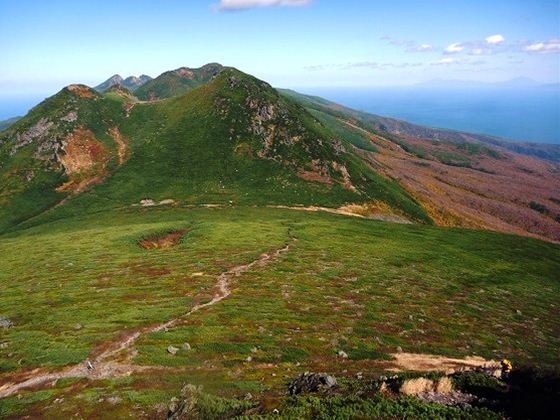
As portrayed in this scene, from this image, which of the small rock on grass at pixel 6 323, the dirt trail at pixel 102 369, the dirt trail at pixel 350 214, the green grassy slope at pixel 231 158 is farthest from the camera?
the green grassy slope at pixel 231 158

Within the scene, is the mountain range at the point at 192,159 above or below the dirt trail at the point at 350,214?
above

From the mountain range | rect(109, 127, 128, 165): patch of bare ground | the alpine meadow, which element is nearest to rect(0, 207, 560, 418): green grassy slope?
the alpine meadow

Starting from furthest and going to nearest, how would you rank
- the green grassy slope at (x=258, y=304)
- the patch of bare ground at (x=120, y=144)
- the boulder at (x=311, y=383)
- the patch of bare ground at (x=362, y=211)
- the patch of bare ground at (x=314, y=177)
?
the patch of bare ground at (x=120, y=144)
the patch of bare ground at (x=314, y=177)
the patch of bare ground at (x=362, y=211)
the green grassy slope at (x=258, y=304)
the boulder at (x=311, y=383)

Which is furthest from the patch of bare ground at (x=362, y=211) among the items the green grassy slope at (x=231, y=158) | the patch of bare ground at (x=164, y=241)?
the patch of bare ground at (x=164, y=241)

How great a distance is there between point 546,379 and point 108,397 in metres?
25.9

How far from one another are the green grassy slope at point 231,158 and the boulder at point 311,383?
240 feet

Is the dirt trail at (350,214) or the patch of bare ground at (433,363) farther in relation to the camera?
the dirt trail at (350,214)

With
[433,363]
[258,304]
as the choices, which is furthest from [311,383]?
[258,304]

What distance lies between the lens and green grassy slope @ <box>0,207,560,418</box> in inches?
1075

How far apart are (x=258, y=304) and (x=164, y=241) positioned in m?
34.1

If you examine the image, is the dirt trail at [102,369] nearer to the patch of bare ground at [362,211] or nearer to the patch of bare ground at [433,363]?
the patch of bare ground at [433,363]

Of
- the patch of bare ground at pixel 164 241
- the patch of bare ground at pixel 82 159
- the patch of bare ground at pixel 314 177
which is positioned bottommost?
the patch of bare ground at pixel 164 241

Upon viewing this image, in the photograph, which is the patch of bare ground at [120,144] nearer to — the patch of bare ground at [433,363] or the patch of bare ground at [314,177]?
the patch of bare ground at [314,177]

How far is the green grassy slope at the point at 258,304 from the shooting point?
2730 cm
